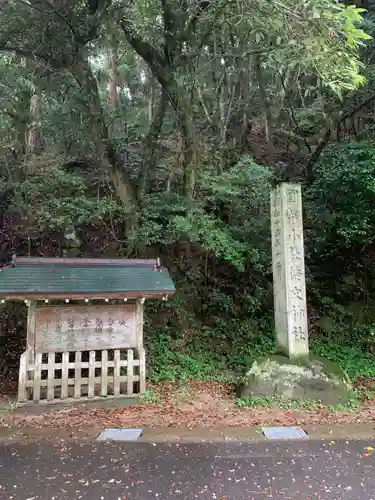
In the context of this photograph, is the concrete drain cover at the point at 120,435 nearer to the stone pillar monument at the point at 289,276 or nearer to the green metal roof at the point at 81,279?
the green metal roof at the point at 81,279

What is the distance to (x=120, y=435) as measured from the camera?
4.67 metres

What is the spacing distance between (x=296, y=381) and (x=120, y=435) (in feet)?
9.07

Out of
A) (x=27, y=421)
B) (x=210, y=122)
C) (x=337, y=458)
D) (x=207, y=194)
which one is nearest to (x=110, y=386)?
(x=27, y=421)

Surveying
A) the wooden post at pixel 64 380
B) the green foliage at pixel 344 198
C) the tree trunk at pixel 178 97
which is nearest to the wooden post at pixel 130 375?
the wooden post at pixel 64 380

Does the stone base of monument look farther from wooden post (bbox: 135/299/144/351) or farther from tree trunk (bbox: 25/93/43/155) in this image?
tree trunk (bbox: 25/93/43/155)

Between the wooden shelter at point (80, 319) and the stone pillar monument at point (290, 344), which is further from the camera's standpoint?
the stone pillar monument at point (290, 344)

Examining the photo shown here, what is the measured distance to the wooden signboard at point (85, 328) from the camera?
233 inches

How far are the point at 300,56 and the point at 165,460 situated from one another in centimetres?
506

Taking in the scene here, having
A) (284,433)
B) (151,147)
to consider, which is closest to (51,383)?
(284,433)

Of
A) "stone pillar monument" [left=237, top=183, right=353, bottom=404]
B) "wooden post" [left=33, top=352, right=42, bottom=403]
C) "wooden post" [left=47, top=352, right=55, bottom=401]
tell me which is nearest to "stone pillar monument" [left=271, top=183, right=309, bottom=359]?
"stone pillar monument" [left=237, top=183, right=353, bottom=404]

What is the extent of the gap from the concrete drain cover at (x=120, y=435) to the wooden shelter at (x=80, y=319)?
1.20 m

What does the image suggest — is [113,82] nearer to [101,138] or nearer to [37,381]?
[101,138]

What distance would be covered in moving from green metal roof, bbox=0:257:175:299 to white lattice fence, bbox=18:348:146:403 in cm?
103

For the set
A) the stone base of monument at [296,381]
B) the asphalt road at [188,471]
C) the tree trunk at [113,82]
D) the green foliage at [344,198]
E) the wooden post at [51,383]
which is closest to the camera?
the asphalt road at [188,471]
